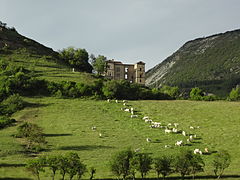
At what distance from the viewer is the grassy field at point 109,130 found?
1726 inches

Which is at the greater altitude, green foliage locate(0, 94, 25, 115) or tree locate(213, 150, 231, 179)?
green foliage locate(0, 94, 25, 115)

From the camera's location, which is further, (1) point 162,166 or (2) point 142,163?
(1) point 162,166

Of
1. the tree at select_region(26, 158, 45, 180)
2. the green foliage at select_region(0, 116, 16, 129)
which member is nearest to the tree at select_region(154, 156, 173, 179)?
the tree at select_region(26, 158, 45, 180)

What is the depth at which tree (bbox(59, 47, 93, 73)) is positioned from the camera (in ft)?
471

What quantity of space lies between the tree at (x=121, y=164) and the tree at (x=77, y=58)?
356 feet

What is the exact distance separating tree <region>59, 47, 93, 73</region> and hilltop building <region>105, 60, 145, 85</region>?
32.9 feet

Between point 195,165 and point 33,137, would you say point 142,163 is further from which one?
point 33,137

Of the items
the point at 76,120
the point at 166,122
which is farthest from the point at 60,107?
the point at 166,122

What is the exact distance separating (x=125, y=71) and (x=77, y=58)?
25.1 meters

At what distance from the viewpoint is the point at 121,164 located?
3597 centimetres

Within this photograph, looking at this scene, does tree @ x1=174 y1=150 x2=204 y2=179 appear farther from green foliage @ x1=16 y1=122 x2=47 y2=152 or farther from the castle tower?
the castle tower

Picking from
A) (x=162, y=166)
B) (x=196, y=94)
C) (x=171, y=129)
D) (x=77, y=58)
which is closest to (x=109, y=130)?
(x=171, y=129)

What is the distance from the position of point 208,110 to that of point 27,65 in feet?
232

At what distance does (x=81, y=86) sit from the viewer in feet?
307
